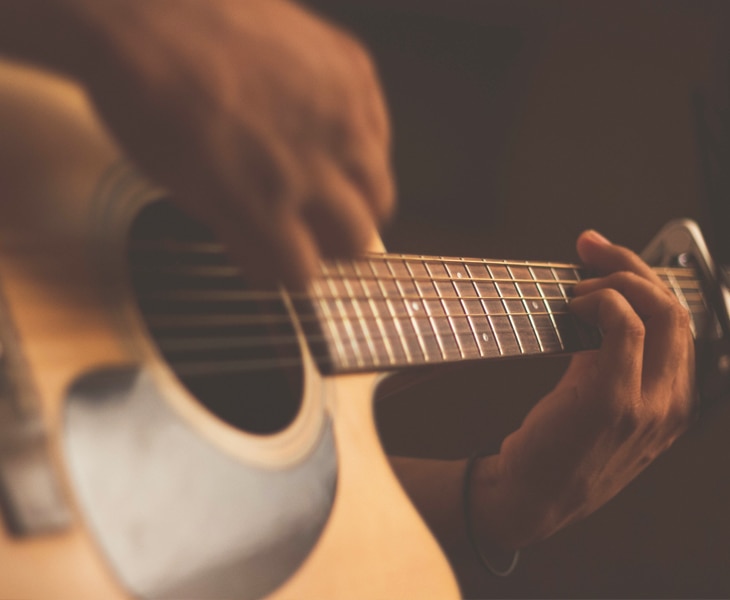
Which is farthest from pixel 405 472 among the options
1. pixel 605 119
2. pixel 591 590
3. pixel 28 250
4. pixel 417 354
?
pixel 605 119

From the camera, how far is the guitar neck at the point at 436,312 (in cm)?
44

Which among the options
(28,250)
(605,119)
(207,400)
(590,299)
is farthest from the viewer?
(605,119)

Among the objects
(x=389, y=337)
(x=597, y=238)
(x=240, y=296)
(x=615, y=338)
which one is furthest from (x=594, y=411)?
(x=240, y=296)

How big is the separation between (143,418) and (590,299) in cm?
47

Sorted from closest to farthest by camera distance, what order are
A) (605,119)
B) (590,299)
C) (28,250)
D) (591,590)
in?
(28,250)
(590,299)
(591,590)
(605,119)

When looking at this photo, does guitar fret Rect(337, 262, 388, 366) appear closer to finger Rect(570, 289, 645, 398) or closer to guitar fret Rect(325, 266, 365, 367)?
guitar fret Rect(325, 266, 365, 367)

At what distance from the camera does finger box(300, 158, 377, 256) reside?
31cm

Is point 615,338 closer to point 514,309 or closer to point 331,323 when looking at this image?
point 514,309

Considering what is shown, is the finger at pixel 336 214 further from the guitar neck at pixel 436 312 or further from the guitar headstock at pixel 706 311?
the guitar headstock at pixel 706 311

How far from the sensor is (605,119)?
1.07m

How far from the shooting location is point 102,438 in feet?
1.02

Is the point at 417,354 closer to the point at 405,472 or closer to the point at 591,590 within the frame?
the point at 405,472

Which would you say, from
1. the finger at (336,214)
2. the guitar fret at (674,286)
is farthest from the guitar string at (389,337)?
the guitar fret at (674,286)

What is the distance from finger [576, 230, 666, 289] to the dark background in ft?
0.28
